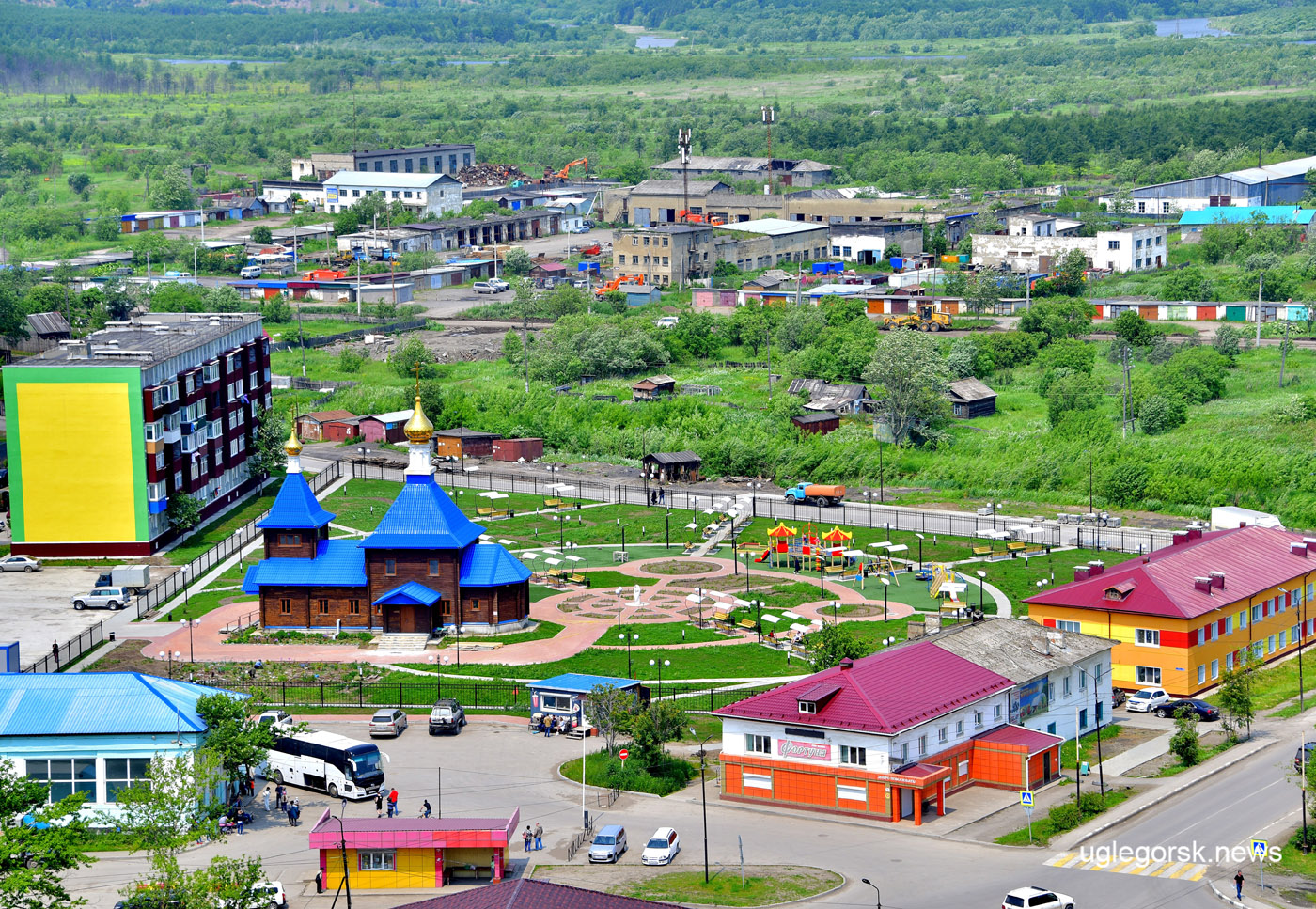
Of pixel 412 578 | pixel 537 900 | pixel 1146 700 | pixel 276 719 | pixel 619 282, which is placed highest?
pixel 619 282

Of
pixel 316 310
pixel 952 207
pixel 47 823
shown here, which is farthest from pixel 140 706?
pixel 952 207

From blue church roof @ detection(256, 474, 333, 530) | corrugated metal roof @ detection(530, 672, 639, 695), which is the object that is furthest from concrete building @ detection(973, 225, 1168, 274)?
corrugated metal roof @ detection(530, 672, 639, 695)

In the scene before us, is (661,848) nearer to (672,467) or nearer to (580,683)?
(580,683)

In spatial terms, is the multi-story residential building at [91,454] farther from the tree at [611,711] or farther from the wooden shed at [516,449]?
the tree at [611,711]

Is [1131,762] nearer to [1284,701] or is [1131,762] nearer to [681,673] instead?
[1284,701]

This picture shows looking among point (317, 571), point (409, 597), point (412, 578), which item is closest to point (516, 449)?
point (317, 571)

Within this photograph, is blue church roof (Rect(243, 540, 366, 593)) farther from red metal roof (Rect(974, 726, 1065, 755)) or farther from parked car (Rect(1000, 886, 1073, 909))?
parked car (Rect(1000, 886, 1073, 909))
